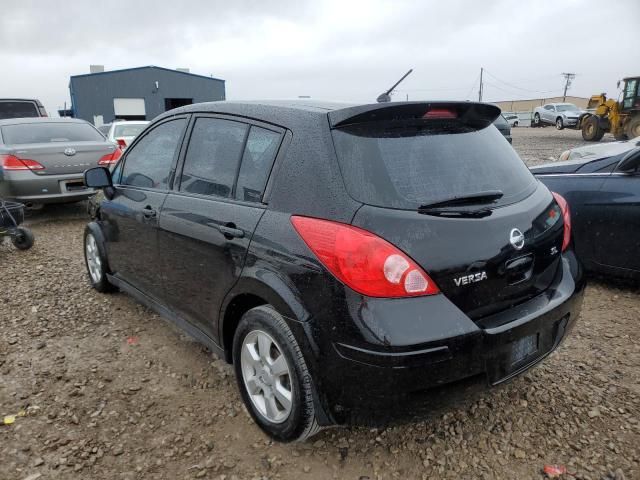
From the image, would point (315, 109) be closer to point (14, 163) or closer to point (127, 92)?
point (14, 163)

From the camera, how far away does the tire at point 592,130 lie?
23.1 m

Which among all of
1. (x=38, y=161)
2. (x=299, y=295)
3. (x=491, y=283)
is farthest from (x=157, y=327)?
(x=38, y=161)

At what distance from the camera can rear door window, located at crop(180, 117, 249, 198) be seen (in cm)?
262

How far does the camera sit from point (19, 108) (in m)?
13.0

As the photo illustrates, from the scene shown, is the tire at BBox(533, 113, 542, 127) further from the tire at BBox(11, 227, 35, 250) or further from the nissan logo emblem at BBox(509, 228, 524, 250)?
the nissan logo emblem at BBox(509, 228, 524, 250)

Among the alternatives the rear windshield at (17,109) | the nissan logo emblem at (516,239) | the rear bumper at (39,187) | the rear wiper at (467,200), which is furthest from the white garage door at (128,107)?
the nissan logo emblem at (516,239)

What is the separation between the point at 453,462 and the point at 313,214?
1.36m

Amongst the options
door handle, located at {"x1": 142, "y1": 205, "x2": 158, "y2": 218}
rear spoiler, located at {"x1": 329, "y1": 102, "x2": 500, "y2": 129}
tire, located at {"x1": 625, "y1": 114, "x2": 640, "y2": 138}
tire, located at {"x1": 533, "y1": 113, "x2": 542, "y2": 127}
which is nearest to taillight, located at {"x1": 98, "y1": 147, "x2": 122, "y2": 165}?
door handle, located at {"x1": 142, "y1": 205, "x2": 158, "y2": 218}

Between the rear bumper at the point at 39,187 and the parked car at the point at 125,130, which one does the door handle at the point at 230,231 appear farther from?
the parked car at the point at 125,130

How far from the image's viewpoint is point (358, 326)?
1892mm

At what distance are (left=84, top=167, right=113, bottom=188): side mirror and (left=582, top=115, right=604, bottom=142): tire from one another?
80.8 feet

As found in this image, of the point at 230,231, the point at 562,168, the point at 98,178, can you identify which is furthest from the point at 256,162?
the point at 562,168

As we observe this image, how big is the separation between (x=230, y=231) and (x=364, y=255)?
2.73ft

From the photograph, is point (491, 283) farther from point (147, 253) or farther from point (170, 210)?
point (147, 253)
